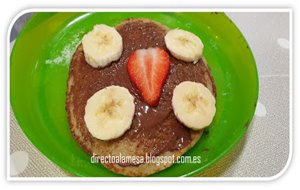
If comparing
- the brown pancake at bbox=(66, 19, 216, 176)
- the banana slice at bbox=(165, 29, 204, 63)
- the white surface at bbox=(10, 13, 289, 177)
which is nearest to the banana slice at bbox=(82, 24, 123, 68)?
the brown pancake at bbox=(66, 19, 216, 176)

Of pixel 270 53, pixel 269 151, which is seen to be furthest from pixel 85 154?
pixel 270 53

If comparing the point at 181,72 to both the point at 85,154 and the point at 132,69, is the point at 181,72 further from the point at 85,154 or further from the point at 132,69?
the point at 85,154

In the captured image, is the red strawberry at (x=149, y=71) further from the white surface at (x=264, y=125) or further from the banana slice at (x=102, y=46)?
the white surface at (x=264, y=125)

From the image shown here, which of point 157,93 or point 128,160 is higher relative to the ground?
point 157,93

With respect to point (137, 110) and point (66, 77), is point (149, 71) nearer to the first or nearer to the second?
point (137, 110)

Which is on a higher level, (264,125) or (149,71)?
(149,71)
